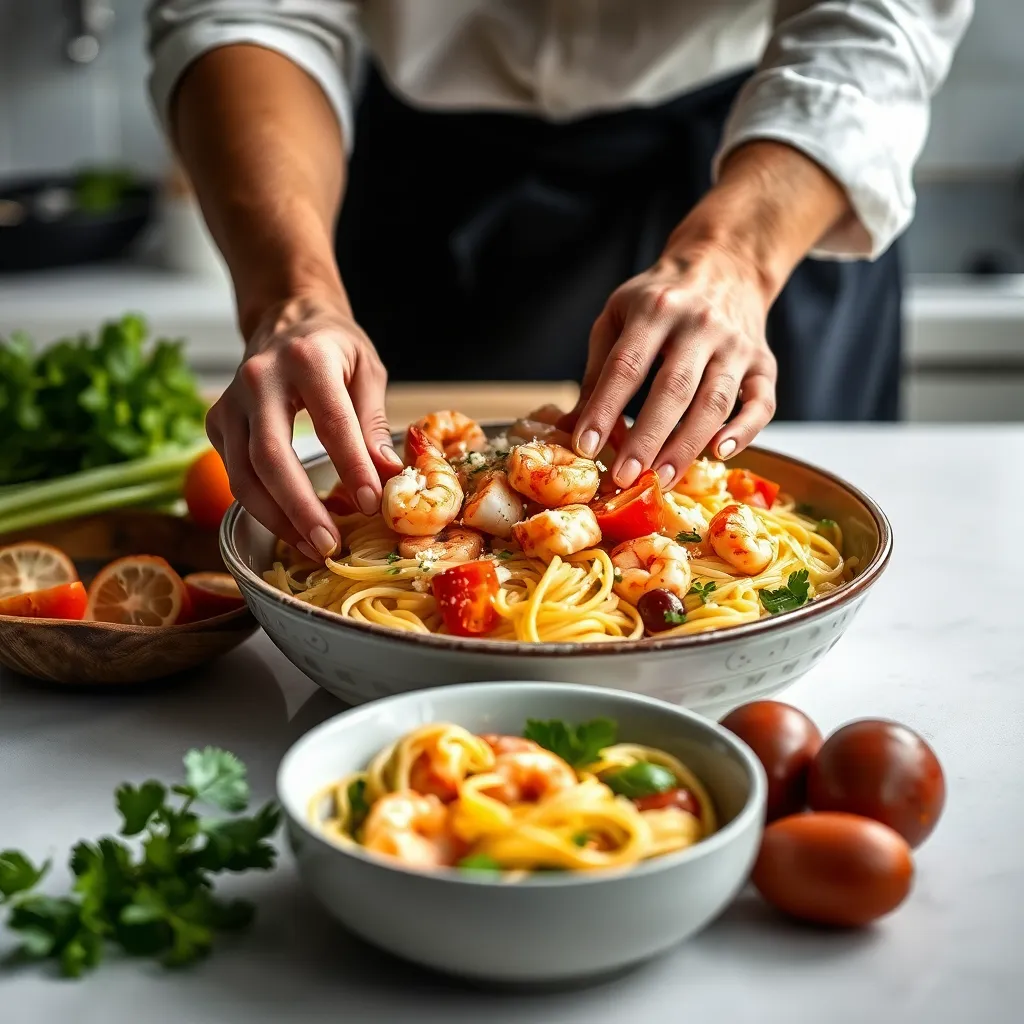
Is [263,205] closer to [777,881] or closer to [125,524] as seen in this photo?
[125,524]

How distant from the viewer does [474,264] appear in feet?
9.56

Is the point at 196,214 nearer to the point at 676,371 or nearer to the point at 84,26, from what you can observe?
the point at 84,26

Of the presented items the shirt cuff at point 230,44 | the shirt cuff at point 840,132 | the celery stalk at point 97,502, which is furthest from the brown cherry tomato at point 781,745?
the shirt cuff at point 230,44

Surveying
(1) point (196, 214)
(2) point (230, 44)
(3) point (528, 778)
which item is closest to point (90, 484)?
(2) point (230, 44)

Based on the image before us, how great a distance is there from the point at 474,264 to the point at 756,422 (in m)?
1.47

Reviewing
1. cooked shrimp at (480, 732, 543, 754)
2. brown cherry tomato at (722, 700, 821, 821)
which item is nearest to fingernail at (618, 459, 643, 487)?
brown cherry tomato at (722, 700, 821, 821)

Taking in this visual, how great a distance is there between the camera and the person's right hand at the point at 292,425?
141 centimetres

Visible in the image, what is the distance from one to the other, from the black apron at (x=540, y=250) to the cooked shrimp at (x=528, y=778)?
75.1 inches

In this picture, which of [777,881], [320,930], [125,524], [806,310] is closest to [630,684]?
[777,881]

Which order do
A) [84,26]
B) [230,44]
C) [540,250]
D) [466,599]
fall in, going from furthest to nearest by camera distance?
[84,26] < [540,250] < [230,44] < [466,599]

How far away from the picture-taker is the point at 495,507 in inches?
55.5

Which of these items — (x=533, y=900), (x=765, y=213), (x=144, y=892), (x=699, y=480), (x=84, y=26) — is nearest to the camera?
(x=533, y=900)

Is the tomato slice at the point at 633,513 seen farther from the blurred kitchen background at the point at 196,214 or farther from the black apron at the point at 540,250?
the blurred kitchen background at the point at 196,214

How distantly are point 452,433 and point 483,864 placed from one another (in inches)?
32.8
